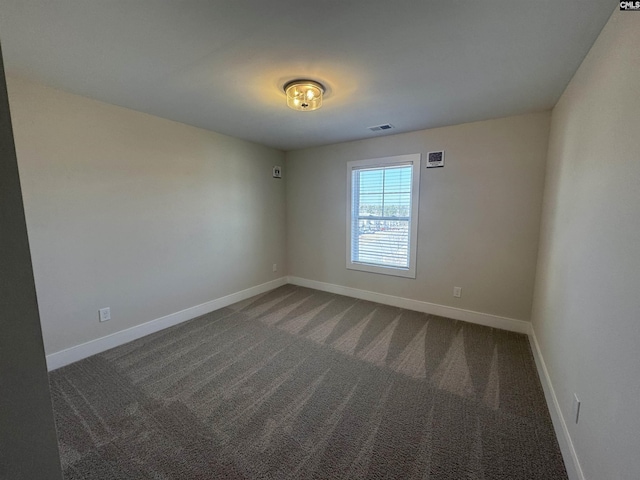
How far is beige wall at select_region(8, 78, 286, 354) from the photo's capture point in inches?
83.7

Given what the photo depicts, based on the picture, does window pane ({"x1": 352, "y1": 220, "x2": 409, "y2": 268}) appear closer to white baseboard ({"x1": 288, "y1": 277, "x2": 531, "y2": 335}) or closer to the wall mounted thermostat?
white baseboard ({"x1": 288, "y1": 277, "x2": 531, "y2": 335})

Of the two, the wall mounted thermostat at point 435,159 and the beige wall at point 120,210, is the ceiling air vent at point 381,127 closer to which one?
the wall mounted thermostat at point 435,159

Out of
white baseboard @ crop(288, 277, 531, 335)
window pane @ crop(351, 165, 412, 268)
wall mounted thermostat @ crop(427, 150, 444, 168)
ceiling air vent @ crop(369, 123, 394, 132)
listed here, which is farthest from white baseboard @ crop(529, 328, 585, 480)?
ceiling air vent @ crop(369, 123, 394, 132)

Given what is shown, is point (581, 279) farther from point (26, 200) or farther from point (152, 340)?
point (26, 200)

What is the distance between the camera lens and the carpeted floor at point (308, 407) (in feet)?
4.64

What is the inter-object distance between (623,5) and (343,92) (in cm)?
156

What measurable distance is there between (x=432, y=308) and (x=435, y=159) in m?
1.89

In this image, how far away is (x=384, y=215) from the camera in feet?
12.0

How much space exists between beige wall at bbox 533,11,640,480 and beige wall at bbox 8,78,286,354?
11.5 ft

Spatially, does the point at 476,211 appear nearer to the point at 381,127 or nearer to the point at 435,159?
the point at 435,159

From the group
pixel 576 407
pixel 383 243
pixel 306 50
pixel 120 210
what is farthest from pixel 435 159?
pixel 120 210

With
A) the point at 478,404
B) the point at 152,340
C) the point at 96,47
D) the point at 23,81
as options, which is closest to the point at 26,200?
the point at 23,81

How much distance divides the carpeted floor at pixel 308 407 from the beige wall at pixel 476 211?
550mm

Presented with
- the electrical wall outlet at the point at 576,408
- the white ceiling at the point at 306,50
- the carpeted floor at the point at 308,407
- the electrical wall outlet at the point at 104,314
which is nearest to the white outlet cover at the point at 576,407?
the electrical wall outlet at the point at 576,408
